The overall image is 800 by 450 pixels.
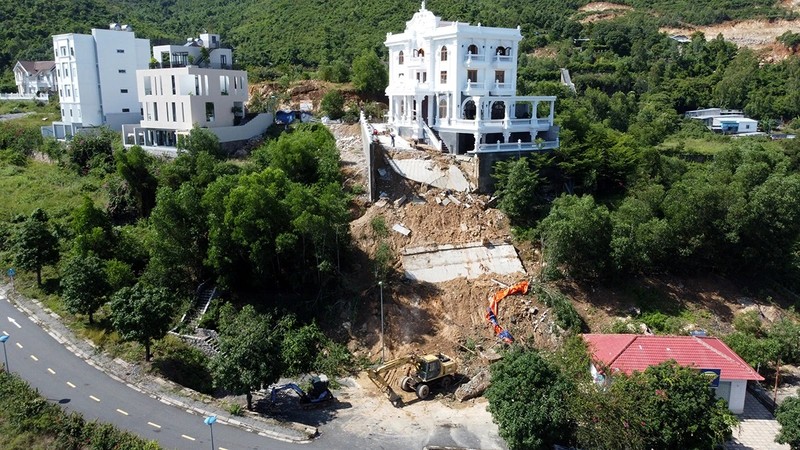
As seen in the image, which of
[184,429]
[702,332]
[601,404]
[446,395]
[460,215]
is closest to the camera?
[601,404]

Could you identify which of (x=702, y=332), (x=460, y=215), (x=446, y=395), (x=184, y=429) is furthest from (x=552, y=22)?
(x=184, y=429)

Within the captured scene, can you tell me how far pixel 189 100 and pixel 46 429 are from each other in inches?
1023

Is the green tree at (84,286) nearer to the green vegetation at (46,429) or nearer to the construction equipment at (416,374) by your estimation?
the green vegetation at (46,429)

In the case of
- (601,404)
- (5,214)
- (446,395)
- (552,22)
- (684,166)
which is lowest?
(446,395)

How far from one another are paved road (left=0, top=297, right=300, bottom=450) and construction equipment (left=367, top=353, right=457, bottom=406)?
4.23 metres

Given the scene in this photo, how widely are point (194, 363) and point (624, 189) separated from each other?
87.2 feet

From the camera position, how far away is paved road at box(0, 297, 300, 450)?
767 inches

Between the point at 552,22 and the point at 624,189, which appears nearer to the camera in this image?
the point at 624,189

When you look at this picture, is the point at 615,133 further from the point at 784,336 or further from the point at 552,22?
the point at 552,22

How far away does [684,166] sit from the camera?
38.3 m

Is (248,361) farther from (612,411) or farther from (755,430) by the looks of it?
(755,430)

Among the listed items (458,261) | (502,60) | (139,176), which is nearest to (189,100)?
(139,176)

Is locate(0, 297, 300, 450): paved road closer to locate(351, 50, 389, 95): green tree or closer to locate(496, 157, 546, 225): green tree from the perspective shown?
locate(496, 157, 546, 225): green tree

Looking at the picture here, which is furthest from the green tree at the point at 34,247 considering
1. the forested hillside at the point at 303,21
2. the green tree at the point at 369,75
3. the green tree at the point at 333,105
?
the forested hillside at the point at 303,21
